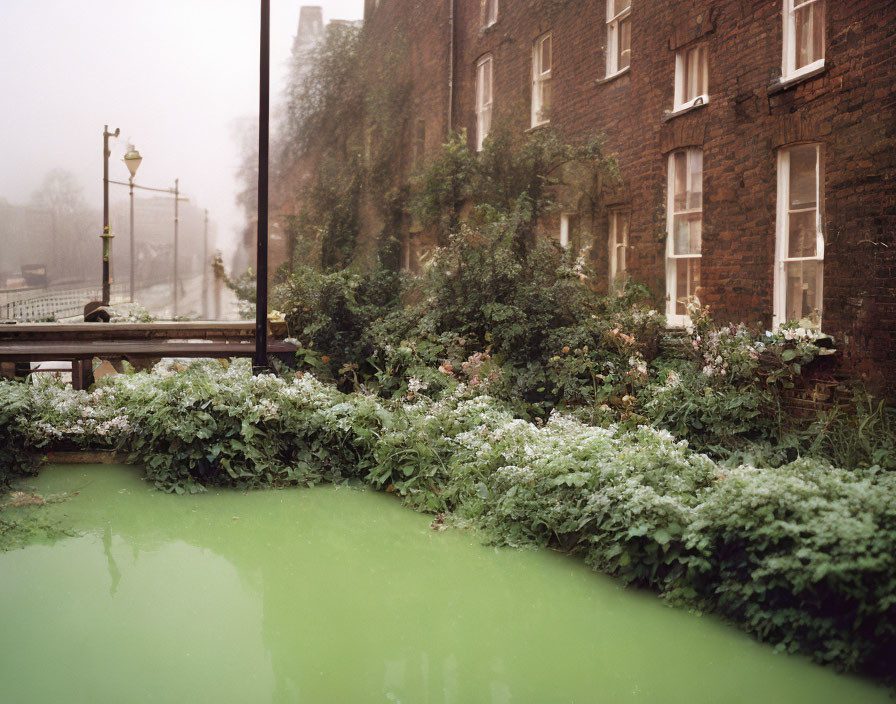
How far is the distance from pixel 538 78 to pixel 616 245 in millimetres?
4181

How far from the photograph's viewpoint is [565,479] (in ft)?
17.1

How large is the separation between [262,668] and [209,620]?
2.29 feet

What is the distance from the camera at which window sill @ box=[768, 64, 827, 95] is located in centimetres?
738

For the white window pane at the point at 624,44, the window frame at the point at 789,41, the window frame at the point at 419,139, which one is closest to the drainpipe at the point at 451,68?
the window frame at the point at 419,139

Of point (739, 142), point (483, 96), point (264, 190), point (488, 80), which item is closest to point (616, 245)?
point (739, 142)

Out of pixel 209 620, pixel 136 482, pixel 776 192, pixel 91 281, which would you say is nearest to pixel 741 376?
pixel 776 192

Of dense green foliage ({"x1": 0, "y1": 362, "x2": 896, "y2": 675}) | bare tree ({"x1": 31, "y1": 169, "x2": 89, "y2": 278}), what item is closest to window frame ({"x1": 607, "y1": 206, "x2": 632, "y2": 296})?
dense green foliage ({"x1": 0, "y1": 362, "x2": 896, "y2": 675})

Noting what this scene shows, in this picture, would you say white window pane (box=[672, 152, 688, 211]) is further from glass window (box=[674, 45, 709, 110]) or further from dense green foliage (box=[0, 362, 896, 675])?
dense green foliage (box=[0, 362, 896, 675])

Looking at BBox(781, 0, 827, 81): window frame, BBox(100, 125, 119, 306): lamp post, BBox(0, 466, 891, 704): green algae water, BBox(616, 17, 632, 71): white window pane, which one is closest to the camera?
BBox(0, 466, 891, 704): green algae water

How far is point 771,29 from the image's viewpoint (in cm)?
815

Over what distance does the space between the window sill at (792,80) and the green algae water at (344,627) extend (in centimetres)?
555

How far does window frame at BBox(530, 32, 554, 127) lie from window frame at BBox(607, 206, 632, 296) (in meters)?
2.91

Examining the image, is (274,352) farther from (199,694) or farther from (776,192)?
(199,694)

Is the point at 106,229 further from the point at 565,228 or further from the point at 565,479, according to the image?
the point at 565,479
